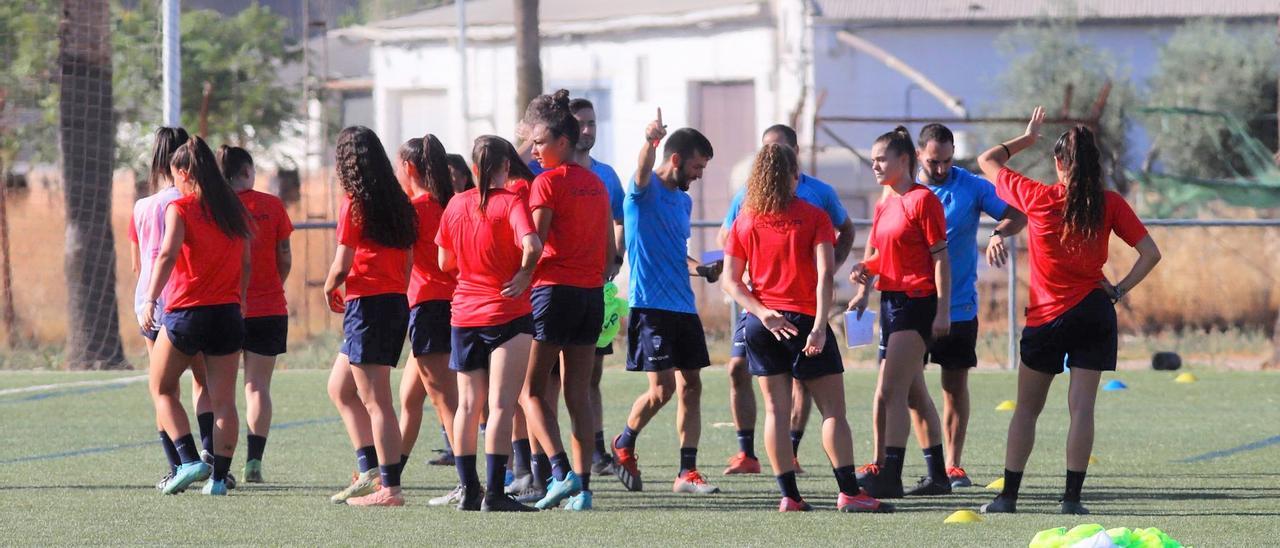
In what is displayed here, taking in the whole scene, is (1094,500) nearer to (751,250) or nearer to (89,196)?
(751,250)

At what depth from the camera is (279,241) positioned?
8.93 metres

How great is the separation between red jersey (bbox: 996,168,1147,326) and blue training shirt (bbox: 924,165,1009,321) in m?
1.15

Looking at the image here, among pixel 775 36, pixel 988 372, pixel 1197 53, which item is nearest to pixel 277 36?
pixel 775 36

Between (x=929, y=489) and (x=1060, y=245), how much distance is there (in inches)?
65.3

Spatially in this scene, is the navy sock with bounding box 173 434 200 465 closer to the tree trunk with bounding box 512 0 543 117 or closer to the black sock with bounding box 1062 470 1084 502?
the black sock with bounding box 1062 470 1084 502

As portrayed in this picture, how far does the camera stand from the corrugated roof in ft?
99.3

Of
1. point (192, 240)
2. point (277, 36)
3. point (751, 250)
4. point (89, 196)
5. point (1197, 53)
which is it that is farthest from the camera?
point (277, 36)

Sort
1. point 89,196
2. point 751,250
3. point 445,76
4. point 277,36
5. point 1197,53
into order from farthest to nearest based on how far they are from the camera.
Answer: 1. point 277,36
2. point 445,76
3. point 1197,53
4. point 89,196
5. point 751,250

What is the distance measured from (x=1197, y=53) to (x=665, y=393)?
23.1m

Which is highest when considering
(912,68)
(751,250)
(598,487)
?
(912,68)

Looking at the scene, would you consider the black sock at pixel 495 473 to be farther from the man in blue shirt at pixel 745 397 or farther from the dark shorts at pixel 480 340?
the man in blue shirt at pixel 745 397

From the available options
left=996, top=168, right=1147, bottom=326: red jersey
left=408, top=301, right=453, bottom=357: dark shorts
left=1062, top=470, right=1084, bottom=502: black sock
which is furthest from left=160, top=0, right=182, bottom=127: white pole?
left=1062, top=470, right=1084, bottom=502: black sock

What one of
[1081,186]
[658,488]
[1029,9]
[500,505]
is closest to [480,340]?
[500,505]

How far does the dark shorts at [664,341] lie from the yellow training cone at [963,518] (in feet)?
5.59
